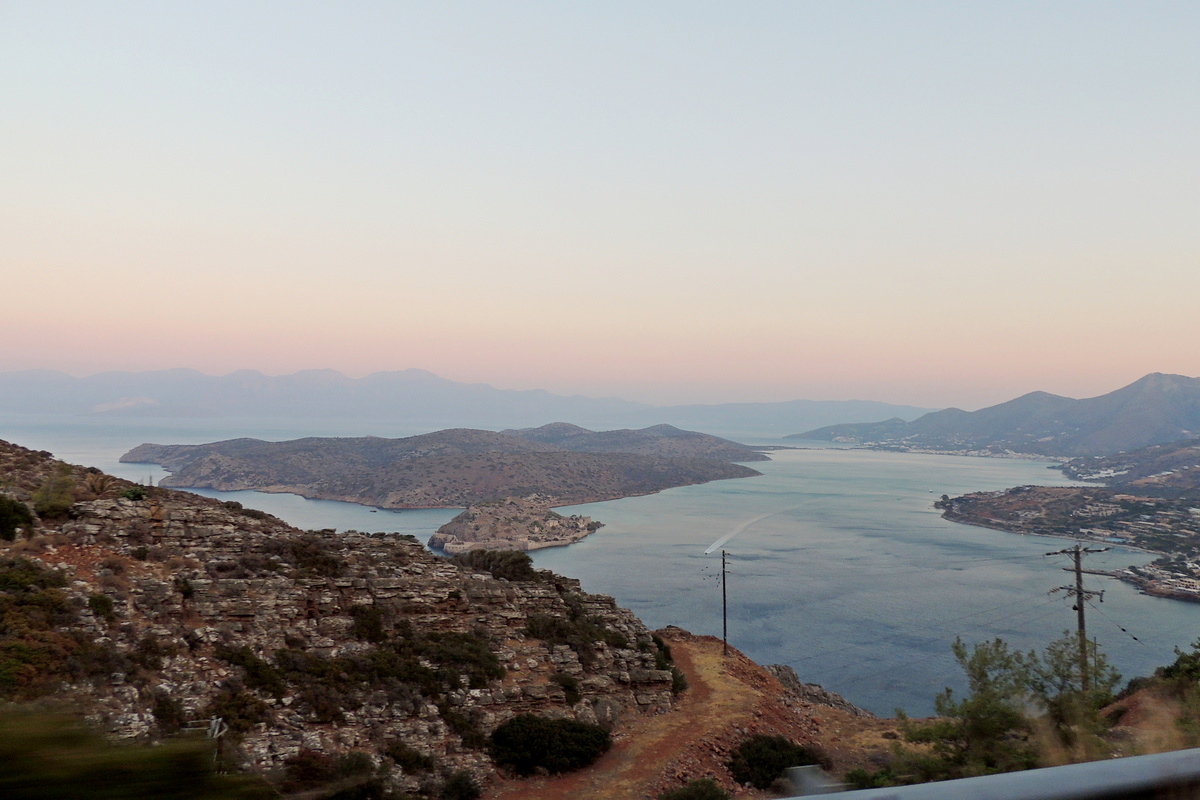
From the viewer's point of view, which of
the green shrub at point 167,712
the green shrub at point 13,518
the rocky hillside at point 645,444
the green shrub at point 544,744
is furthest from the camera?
the rocky hillside at point 645,444

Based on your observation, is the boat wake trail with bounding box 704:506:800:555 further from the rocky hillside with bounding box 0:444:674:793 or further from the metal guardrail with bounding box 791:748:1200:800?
the metal guardrail with bounding box 791:748:1200:800

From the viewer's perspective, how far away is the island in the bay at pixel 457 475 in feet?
247

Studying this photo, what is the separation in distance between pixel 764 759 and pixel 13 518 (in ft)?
54.4

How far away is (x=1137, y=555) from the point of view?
61.8m

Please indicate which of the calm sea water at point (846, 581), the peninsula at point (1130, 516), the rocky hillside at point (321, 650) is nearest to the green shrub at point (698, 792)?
the rocky hillside at point (321, 650)

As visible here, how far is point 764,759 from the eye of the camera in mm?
14109

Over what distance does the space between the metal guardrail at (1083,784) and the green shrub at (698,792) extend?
35.9ft

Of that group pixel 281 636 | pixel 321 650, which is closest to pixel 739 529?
pixel 321 650

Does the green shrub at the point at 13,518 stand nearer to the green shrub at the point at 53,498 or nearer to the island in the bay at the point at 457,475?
the green shrub at the point at 53,498

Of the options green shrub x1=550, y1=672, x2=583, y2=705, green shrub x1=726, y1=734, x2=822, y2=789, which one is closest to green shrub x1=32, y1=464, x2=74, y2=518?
green shrub x1=550, y1=672, x2=583, y2=705

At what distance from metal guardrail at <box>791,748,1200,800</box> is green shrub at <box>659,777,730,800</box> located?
430 inches

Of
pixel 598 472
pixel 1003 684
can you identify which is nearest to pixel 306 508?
pixel 598 472

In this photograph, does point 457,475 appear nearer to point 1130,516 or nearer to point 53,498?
point 1130,516

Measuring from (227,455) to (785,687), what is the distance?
421 ft
